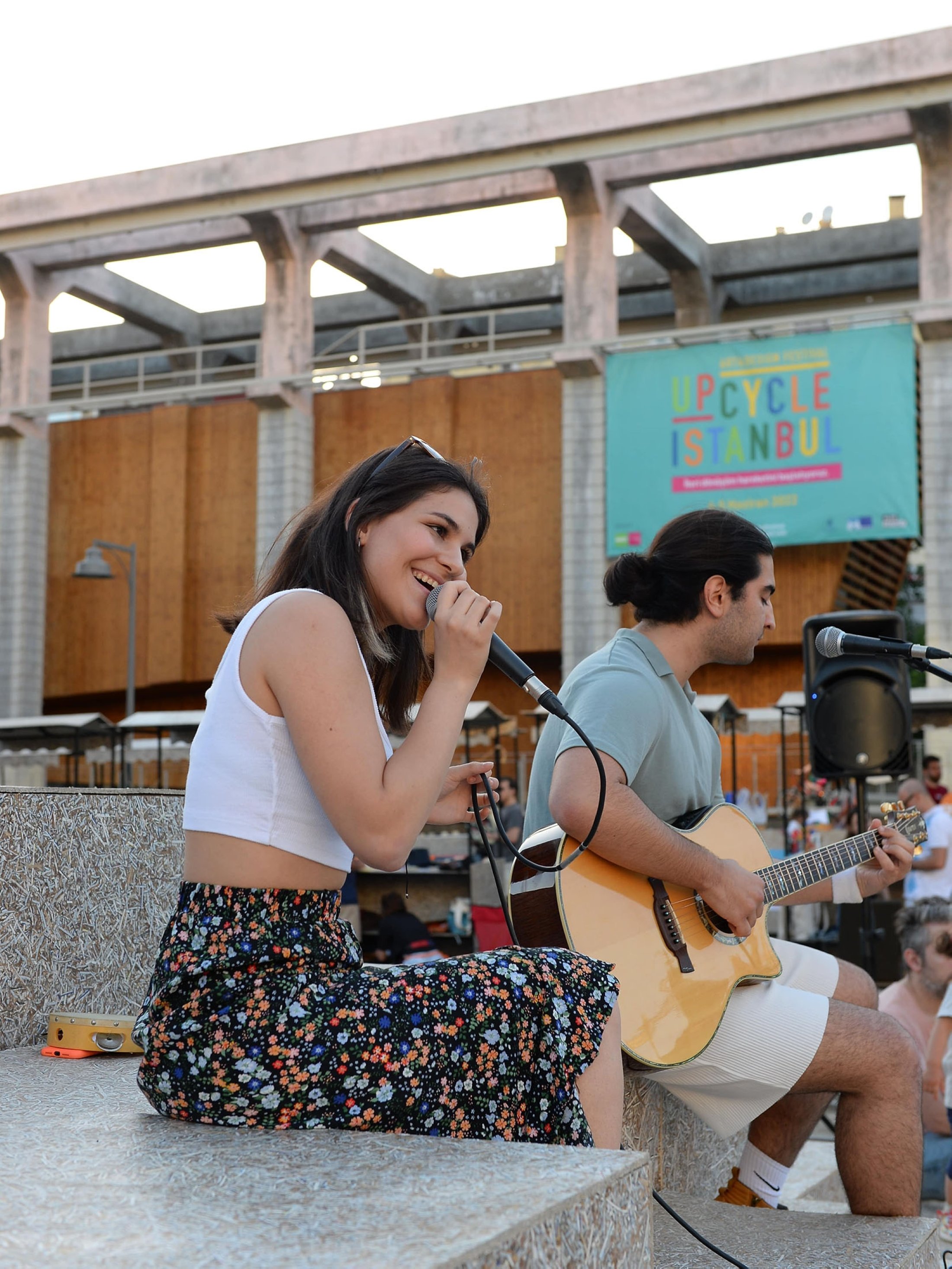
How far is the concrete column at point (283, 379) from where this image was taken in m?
25.0

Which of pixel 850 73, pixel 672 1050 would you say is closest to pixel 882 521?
pixel 850 73

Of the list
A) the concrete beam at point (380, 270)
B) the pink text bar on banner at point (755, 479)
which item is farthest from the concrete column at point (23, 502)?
the pink text bar on banner at point (755, 479)

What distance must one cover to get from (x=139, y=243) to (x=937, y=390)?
14765mm

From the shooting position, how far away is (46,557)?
28.8 m

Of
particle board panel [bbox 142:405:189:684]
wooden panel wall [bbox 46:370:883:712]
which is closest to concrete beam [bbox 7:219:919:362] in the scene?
wooden panel wall [bbox 46:370:883:712]

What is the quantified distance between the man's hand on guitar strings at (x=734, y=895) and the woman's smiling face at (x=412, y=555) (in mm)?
1170

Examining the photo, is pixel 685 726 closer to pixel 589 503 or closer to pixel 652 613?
pixel 652 613

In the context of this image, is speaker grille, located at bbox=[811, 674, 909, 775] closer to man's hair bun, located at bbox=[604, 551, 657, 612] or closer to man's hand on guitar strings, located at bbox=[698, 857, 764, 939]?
man's hair bun, located at bbox=[604, 551, 657, 612]

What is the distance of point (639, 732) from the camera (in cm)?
329

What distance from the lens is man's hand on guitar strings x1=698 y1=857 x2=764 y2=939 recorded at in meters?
3.16

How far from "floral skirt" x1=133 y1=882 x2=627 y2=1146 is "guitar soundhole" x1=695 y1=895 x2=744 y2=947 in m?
1.11

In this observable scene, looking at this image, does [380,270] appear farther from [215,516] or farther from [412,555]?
[412,555]

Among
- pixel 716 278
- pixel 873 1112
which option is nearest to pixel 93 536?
pixel 716 278

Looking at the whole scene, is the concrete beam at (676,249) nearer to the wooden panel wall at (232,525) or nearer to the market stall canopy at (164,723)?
the wooden panel wall at (232,525)
